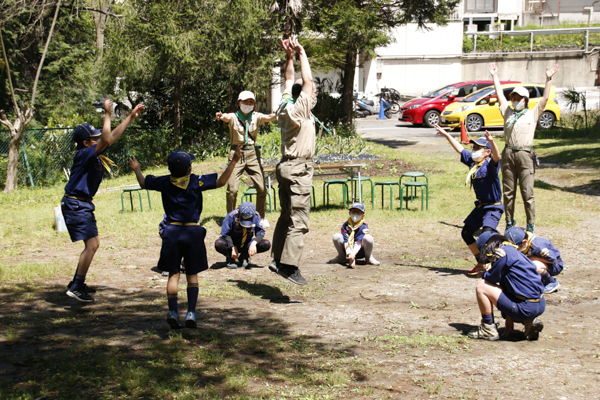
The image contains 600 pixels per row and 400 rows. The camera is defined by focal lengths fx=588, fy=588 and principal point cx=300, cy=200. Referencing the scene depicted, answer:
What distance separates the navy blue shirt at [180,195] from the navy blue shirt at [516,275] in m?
2.48

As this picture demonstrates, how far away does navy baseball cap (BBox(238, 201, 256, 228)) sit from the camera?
7.29m

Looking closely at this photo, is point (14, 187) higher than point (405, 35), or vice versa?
point (405, 35)

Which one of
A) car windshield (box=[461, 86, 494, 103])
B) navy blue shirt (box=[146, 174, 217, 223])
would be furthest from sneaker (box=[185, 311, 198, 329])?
car windshield (box=[461, 86, 494, 103])

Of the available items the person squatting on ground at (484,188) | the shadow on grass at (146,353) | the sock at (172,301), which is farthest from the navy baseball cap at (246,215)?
the person squatting on ground at (484,188)

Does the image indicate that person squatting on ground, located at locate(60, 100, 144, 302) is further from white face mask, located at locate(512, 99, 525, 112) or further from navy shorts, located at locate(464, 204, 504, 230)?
white face mask, located at locate(512, 99, 525, 112)

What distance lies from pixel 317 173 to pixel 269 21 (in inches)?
303

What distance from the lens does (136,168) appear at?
4.97 metres

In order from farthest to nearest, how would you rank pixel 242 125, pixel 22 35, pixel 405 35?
pixel 405 35 < pixel 22 35 < pixel 242 125

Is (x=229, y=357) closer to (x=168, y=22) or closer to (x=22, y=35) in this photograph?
(x=168, y=22)

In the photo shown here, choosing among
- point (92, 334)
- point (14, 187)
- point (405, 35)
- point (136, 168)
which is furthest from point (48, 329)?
Answer: point (405, 35)

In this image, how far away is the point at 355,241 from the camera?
776 cm

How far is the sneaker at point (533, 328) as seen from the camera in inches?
195

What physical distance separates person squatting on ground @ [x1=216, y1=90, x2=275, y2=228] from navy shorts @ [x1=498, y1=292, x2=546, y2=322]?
173 inches

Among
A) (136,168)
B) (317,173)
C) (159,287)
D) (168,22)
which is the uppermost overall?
(168,22)
